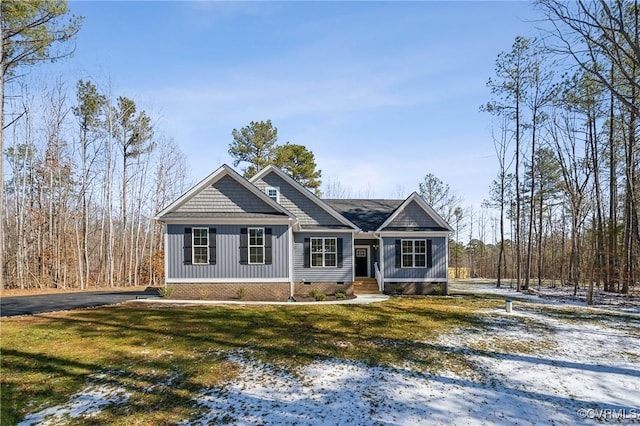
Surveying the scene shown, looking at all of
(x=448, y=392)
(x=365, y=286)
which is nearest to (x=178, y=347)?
(x=448, y=392)

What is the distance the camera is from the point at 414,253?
698 inches

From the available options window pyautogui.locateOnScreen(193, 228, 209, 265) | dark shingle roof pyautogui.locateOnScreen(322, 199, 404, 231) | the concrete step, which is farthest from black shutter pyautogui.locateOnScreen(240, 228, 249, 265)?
dark shingle roof pyautogui.locateOnScreen(322, 199, 404, 231)

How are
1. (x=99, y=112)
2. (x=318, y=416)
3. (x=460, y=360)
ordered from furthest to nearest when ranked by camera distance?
(x=99, y=112), (x=460, y=360), (x=318, y=416)

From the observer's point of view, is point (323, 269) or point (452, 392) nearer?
point (452, 392)

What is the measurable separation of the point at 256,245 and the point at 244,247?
1.71 feet

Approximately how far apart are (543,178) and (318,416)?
29.6 m

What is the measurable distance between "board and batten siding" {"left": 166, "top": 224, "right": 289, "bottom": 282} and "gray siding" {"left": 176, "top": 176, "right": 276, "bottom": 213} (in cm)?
80

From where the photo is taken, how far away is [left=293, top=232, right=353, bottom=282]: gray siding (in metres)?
16.6

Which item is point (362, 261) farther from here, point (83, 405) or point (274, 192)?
point (83, 405)

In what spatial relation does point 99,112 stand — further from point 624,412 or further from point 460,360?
point 624,412

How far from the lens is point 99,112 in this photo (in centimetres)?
2384

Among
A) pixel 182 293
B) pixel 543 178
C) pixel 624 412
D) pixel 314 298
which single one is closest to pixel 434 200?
pixel 543 178

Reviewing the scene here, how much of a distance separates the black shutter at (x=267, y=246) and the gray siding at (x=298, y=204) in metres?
2.40

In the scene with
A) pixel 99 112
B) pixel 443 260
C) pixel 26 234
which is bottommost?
pixel 443 260
